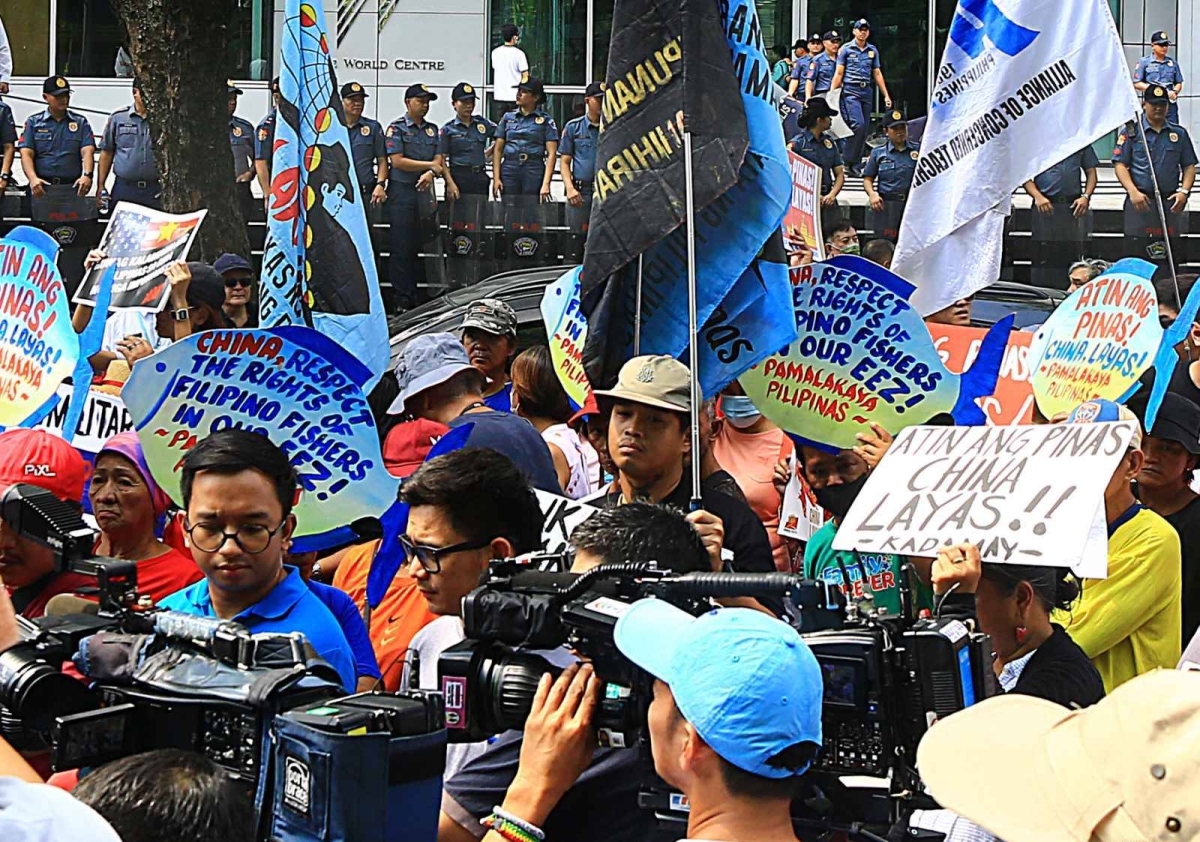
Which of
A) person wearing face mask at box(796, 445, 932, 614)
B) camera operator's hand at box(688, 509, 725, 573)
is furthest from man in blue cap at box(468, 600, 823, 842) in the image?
person wearing face mask at box(796, 445, 932, 614)

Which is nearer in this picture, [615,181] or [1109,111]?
[615,181]

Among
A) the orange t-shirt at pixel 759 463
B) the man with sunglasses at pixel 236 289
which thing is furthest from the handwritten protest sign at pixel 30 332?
the orange t-shirt at pixel 759 463

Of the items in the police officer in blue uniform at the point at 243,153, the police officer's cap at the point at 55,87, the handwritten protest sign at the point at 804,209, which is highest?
the police officer's cap at the point at 55,87

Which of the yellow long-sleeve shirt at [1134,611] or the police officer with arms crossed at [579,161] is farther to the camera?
the police officer with arms crossed at [579,161]

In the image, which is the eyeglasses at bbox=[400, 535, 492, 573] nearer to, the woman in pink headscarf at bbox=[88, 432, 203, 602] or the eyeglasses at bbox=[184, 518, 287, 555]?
the eyeglasses at bbox=[184, 518, 287, 555]

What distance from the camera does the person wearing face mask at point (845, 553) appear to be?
4062 millimetres

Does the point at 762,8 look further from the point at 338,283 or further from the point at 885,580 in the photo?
the point at 885,580

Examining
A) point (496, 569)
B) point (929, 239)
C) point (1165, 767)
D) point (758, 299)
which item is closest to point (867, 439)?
point (758, 299)

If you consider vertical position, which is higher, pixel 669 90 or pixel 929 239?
pixel 669 90

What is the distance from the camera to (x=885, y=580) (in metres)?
4.14

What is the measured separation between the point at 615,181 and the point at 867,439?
1027mm

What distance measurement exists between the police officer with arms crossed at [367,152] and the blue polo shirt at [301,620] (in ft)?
42.5

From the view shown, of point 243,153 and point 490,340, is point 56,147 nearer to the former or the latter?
point 243,153

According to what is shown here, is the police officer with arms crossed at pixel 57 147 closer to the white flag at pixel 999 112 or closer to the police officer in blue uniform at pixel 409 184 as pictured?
the police officer in blue uniform at pixel 409 184
